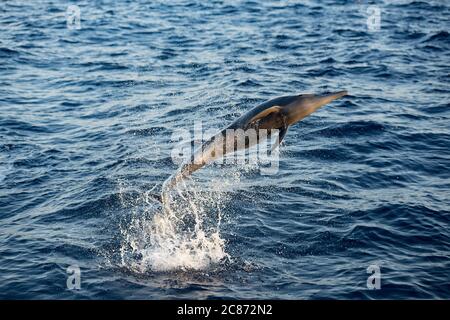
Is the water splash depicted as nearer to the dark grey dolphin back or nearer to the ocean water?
the ocean water

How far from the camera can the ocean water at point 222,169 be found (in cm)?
1045

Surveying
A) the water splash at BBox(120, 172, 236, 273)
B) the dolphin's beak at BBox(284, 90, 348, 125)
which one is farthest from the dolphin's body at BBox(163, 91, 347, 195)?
the water splash at BBox(120, 172, 236, 273)

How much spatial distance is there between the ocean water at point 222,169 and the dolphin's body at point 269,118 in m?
1.68

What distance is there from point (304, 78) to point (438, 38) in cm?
746

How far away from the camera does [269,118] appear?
35.4ft

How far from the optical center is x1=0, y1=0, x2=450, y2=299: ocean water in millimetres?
10453

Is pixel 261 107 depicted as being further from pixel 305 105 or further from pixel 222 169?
pixel 222 169

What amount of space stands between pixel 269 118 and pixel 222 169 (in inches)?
154

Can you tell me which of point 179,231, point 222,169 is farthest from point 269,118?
point 222,169

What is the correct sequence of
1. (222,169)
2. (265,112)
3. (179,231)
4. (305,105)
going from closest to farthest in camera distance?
1. (265,112)
2. (305,105)
3. (179,231)
4. (222,169)

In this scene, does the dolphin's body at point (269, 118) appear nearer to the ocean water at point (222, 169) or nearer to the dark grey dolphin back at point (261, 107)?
the dark grey dolphin back at point (261, 107)

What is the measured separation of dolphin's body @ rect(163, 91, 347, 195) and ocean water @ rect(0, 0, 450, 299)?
168 centimetres
